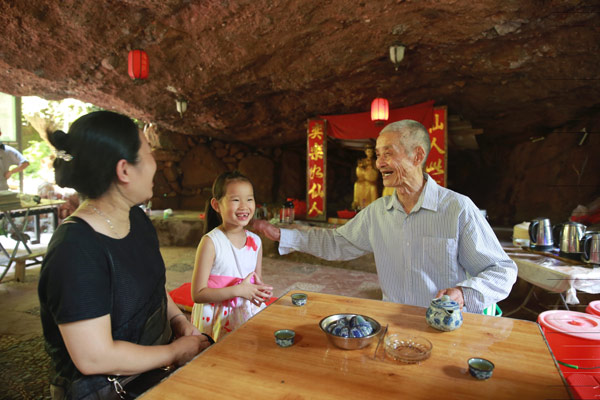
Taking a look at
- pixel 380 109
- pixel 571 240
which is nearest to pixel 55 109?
pixel 380 109

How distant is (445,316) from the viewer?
1.60 meters

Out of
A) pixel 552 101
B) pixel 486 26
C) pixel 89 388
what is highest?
pixel 486 26

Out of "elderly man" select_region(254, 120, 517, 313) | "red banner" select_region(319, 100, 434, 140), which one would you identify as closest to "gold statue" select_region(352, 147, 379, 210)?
"red banner" select_region(319, 100, 434, 140)

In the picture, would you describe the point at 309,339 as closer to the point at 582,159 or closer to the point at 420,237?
the point at 420,237

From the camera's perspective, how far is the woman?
1.29 metres

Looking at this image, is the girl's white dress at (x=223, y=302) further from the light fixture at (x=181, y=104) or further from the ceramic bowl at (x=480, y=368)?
the light fixture at (x=181, y=104)

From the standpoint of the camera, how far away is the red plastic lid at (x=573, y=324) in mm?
2264

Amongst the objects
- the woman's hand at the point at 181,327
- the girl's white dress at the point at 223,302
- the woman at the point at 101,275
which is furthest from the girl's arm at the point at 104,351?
the girl's white dress at the point at 223,302

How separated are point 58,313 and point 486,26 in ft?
21.3

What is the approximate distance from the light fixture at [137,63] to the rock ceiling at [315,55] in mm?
491

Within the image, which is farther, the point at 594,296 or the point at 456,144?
the point at 456,144

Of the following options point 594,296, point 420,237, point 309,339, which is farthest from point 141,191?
point 594,296

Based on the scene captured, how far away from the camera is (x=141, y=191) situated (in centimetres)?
→ 162

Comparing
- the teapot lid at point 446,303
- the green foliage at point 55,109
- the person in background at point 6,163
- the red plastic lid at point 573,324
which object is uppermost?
the green foliage at point 55,109
